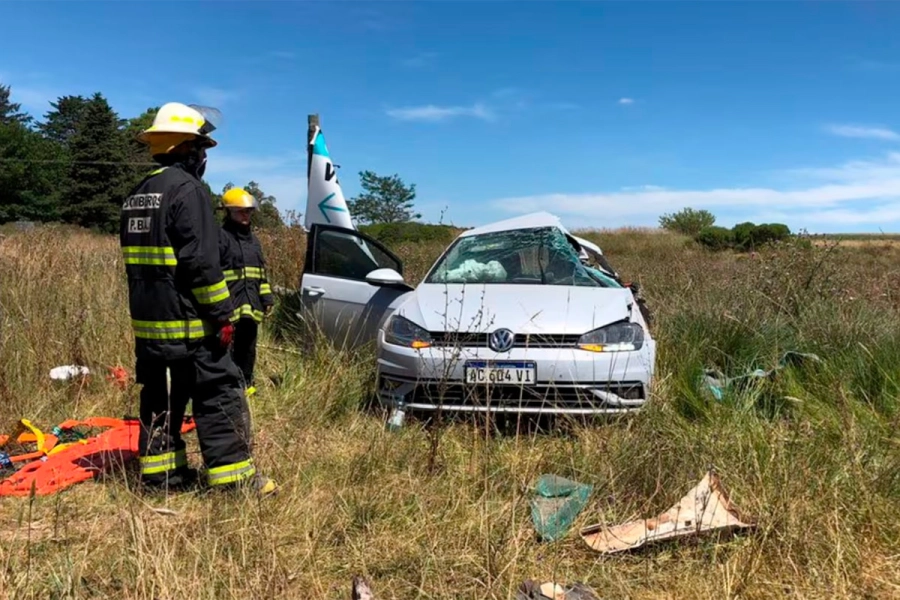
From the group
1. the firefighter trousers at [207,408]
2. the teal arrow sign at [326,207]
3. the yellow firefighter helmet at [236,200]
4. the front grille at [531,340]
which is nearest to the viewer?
the firefighter trousers at [207,408]

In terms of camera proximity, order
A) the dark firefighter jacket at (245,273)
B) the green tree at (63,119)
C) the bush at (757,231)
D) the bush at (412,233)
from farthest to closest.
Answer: the green tree at (63,119)
the bush at (757,231)
the bush at (412,233)
the dark firefighter jacket at (245,273)

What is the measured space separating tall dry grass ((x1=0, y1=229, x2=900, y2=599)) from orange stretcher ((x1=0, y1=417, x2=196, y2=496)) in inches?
6.1

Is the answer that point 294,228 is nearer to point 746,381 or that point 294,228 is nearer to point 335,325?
point 335,325

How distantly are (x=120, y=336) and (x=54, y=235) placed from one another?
10.6 ft

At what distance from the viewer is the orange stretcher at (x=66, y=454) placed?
10.3 feet

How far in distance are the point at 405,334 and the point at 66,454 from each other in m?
2.06

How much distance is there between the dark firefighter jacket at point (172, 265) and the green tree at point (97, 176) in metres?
42.5

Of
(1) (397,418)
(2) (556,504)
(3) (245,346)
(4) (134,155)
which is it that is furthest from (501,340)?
(4) (134,155)

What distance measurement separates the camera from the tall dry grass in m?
2.18

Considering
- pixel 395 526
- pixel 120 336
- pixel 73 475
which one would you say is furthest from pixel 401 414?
pixel 120 336

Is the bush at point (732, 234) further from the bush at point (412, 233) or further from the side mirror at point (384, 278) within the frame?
the side mirror at point (384, 278)

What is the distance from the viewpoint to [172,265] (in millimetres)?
2787

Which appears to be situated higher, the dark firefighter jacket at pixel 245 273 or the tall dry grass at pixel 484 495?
the dark firefighter jacket at pixel 245 273

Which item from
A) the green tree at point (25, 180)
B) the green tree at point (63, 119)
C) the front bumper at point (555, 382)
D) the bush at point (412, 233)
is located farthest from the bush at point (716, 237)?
the green tree at point (63, 119)
